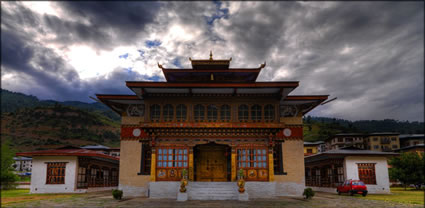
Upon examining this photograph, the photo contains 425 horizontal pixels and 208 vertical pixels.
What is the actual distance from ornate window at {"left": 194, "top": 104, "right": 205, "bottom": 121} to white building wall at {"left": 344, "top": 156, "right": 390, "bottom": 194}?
15300 millimetres

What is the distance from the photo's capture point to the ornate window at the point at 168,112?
23172 mm

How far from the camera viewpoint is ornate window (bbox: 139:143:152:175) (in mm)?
24156

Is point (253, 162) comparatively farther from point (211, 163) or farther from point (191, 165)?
point (191, 165)

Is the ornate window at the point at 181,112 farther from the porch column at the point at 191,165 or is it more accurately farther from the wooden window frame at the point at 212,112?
the porch column at the point at 191,165

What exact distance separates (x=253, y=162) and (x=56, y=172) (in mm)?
18615

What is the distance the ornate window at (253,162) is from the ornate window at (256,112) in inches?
93.7

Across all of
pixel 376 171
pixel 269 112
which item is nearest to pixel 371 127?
pixel 376 171

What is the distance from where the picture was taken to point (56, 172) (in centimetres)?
2720

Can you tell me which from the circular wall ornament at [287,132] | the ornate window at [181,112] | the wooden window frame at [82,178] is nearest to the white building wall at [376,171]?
the circular wall ornament at [287,132]

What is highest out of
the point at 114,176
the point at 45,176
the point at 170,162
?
the point at 170,162

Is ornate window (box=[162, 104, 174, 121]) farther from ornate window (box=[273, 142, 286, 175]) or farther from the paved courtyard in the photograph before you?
ornate window (box=[273, 142, 286, 175])

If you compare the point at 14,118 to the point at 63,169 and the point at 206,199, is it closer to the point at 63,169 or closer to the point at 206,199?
the point at 63,169

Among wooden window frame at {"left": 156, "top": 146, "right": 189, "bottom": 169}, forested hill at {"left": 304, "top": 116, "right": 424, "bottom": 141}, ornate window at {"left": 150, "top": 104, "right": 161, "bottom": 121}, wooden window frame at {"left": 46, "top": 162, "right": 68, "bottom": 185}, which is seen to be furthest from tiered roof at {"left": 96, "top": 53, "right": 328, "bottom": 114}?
forested hill at {"left": 304, "top": 116, "right": 424, "bottom": 141}

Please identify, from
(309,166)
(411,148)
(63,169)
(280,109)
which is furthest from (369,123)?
(63,169)
